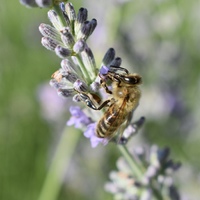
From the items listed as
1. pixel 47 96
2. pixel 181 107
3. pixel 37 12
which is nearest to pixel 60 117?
pixel 47 96

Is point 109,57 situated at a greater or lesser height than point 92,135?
greater

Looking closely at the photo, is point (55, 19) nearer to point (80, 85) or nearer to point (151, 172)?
point (80, 85)

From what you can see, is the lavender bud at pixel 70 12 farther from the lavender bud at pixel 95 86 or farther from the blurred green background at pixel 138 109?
the blurred green background at pixel 138 109

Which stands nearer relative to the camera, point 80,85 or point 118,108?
point 80,85

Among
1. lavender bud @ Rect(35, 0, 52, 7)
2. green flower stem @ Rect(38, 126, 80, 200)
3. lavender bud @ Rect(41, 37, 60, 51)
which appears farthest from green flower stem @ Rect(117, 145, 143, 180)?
green flower stem @ Rect(38, 126, 80, 200)

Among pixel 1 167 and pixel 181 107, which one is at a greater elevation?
pixel 181 107

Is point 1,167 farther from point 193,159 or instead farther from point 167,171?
point 167,171

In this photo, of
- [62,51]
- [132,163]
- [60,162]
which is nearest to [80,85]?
[62,51]
